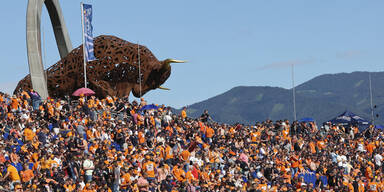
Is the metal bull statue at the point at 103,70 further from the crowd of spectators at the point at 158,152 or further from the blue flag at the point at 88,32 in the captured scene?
the crowd of spectators at the point at 158,152

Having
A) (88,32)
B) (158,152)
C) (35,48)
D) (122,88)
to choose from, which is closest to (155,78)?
(122,88)

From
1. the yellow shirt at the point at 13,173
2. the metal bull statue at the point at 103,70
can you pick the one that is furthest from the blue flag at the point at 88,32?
the yellow shirt at the point at 13,173

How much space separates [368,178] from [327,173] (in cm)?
320

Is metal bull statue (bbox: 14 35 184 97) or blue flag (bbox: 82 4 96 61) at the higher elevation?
blue flag (bbox: 82 4 96 61)

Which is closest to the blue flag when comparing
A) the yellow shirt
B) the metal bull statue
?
the metal bull statue

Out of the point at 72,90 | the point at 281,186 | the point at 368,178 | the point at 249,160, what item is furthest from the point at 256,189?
the point at 72,90

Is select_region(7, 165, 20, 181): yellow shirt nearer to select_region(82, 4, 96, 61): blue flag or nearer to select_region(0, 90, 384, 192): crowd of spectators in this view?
select_region(0, 90, 384, 192): crowd of spectators

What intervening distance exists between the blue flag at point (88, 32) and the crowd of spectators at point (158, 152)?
3952 millimetres

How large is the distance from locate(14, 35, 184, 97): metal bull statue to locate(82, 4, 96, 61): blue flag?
100 cm

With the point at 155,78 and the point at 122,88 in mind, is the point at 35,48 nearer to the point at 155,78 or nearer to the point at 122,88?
the point at 122,88

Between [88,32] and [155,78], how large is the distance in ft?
18.8

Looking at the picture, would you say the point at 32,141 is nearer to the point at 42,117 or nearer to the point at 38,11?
the point at 42,117

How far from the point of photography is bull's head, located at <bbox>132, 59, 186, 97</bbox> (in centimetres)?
4109

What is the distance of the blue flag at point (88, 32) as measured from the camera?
36.6 m
